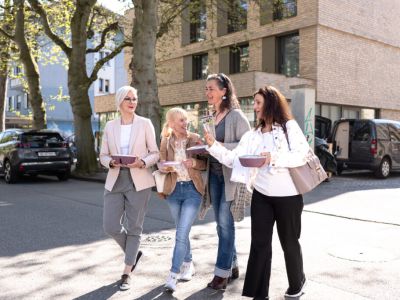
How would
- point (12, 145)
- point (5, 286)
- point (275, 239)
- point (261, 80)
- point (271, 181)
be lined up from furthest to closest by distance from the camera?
1. point (261, 80)
2. point (12, 145)
3. point (275, 239)
4. point (5, 286)
5. point (271, 181)

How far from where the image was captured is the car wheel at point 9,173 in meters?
15.1

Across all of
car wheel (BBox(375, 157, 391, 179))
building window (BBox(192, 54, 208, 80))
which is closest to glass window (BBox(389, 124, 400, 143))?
car wheel (BBox(375, 157, 391, 179))

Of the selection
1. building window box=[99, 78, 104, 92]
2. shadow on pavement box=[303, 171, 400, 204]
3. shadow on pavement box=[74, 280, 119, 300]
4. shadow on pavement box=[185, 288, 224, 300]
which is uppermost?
building window box=[99, 78, 104, 92]

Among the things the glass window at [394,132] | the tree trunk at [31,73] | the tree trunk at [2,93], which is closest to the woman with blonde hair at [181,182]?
the glass window at [394,132]

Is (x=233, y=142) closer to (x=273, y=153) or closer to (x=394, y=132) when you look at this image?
(x=273, y=153)

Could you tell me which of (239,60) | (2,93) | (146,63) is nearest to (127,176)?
(146,63)

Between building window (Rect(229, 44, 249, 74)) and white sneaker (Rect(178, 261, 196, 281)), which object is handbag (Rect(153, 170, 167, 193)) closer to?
white sneaker (Rect(178, 261, 196, 281))

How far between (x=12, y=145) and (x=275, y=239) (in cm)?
1135

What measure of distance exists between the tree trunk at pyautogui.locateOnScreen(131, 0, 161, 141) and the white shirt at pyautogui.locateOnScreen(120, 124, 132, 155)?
877 centimetres

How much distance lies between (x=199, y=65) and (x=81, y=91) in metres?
13.5

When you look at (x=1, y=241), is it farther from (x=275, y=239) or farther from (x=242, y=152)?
(x=242, y=152)

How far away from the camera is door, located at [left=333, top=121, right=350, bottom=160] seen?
15742mm

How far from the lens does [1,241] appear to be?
663 centimetres

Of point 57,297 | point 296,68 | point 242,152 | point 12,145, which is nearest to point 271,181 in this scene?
point 242,152
